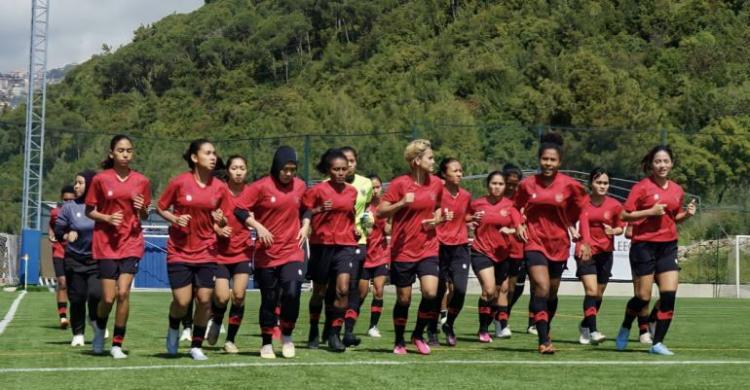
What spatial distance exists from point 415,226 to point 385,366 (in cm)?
190

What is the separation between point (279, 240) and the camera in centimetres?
1195

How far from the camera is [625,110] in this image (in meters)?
70.9

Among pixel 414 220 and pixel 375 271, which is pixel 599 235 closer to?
pixel 375 271

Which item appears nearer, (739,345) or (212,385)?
(212,385)

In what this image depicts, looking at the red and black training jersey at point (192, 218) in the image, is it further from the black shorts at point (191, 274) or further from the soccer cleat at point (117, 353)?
the soccer cleat at point (117, 353)

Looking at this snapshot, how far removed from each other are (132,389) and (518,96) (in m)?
71.1

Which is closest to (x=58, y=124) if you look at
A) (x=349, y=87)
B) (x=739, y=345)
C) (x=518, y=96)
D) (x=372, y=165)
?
(x=349, y=87)

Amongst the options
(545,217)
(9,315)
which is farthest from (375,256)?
(9,315)

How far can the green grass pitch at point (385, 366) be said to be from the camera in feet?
31.4

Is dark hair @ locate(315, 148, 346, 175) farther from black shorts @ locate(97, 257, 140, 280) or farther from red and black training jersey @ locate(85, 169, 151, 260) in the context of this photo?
black shorts @ locate(97, 257, 140, 280)

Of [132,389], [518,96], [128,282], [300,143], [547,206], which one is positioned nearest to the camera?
[132,389]

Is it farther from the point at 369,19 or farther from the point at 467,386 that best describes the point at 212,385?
the point at 369,19

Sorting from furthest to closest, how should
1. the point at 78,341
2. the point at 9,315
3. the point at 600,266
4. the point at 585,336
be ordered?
the point at 9,315 → the point at 600,266 → the point at 585,336 → the point at 78,341

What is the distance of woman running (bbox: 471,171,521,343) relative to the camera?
598 inches
